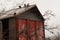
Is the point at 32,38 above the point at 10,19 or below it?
below

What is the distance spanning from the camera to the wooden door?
21069 mm

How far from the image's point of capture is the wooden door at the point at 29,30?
21.1 m

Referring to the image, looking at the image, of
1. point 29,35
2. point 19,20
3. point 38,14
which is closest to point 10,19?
point 19,20

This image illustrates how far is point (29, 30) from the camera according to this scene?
73.1 feet

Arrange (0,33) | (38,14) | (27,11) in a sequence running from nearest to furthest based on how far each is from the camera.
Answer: (0,33) → (27,11) → (38,14)

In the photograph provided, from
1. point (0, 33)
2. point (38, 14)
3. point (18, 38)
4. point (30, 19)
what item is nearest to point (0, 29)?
point (0, 33)

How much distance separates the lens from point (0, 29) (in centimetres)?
2142

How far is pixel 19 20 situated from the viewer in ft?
70.4

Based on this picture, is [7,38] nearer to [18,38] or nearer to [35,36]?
[18,38]

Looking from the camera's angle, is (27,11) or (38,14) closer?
(27,11)

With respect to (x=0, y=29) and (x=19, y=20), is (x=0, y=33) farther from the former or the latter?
(x=19, y=20)

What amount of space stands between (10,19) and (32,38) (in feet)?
11.1

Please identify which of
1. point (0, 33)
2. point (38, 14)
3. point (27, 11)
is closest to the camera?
point (0, 33)

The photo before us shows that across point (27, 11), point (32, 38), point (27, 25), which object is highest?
point (27, 11)
